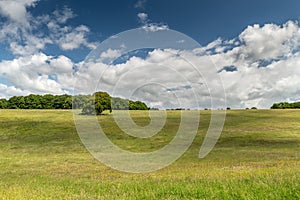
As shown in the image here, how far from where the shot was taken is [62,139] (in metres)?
53.9

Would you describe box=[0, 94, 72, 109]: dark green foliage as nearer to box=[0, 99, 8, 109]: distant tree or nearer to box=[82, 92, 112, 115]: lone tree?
box=[0, 99, 8, 109]: distant tree

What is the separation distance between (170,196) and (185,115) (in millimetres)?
87747

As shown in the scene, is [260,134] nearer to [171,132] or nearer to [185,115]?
[171,132]

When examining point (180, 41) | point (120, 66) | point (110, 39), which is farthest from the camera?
point (120, 66)

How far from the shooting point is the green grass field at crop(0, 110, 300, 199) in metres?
8.95

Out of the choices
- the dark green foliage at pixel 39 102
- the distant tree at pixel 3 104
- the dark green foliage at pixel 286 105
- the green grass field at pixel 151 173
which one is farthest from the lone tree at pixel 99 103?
the dark green foliage at pixel 286 105

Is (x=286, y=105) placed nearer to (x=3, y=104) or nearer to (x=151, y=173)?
(x=3, y=104)

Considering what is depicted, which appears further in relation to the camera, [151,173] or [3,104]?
[3,104]

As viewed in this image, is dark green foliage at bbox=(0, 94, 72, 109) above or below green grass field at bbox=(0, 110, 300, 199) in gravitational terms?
above

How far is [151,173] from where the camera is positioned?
19.3m

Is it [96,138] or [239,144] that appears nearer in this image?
[239,144]

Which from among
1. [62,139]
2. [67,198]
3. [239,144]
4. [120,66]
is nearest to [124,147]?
[62,139]

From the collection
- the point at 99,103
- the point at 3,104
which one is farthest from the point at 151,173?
the point at 3,104

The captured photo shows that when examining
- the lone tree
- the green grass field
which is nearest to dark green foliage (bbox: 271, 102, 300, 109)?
the green grass field
